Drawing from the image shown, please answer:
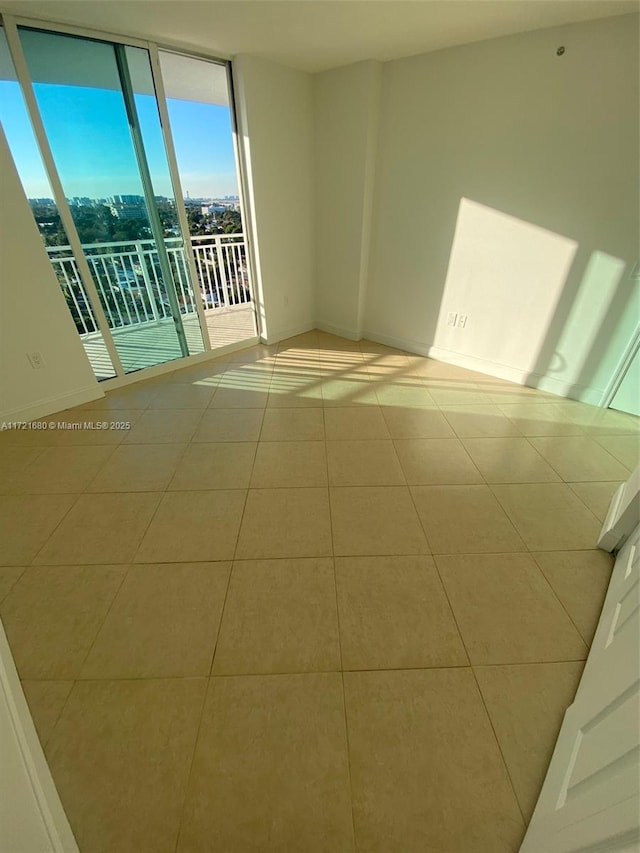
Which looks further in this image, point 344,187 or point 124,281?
point 344,187

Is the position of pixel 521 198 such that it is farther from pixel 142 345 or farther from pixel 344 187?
pixel 142 345

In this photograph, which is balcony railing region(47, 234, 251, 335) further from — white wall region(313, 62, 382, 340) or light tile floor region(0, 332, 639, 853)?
white wall region(313, 62, 382, 340)

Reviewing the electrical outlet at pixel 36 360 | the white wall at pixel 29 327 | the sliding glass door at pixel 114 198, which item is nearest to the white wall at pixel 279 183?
the sliding glass door at pixel 114 198

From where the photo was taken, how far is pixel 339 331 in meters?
3.93

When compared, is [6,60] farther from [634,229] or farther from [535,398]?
[535,398]

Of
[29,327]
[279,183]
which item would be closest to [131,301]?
[29,327]

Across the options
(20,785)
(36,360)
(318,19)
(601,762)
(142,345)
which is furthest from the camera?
(142,345)

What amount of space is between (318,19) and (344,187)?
4.08 feet

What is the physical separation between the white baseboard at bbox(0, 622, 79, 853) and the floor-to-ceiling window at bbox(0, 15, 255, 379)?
269 cm

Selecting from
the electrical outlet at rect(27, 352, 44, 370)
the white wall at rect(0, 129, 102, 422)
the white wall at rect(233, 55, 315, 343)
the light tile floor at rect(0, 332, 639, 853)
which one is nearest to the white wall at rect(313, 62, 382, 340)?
the white wall at rect(233, 55, 315, 343)

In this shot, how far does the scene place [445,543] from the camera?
1641mm

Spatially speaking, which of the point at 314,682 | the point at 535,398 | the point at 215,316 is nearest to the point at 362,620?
the point at 314,682

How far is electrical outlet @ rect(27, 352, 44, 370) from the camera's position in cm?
242

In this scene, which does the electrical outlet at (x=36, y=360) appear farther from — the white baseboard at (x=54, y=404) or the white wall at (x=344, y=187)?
the white wall at (x=344, y=187)
